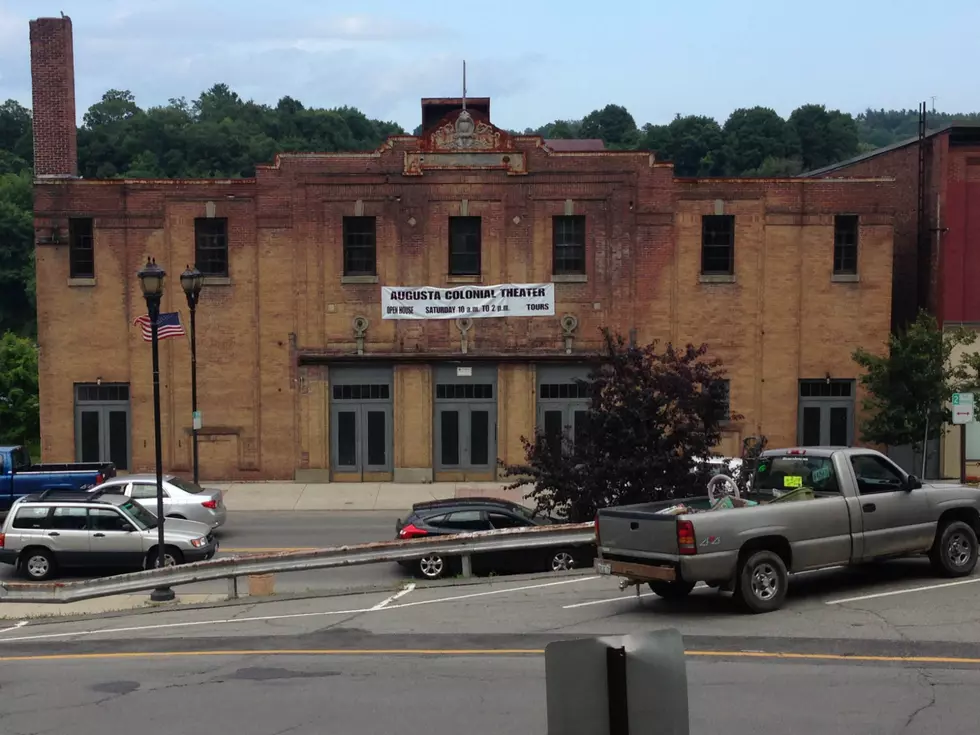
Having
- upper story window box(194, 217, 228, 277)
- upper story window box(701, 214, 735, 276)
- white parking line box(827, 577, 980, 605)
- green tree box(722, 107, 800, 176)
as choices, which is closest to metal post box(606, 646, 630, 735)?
white parking line box(827, 577, 980, 605)

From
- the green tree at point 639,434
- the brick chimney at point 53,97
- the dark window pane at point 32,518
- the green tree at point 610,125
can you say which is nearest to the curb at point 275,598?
the green tree at point 639,434

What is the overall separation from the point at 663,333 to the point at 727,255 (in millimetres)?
3109

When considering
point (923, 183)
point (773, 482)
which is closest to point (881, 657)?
point (773, 482)

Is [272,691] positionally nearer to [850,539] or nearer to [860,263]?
[850,539]

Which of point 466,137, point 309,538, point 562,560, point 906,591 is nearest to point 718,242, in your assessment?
point 466,137

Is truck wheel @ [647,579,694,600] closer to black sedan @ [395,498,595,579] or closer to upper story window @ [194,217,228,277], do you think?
black sedan @ [395,498,595,579]

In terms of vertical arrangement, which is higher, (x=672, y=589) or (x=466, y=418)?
(x=466, y=418)

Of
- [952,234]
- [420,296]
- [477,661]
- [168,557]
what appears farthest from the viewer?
[420,296]

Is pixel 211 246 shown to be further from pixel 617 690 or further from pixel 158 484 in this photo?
pixel 617 690

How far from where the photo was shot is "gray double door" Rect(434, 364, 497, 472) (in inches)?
1314

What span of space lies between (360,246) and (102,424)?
9645 millimetres

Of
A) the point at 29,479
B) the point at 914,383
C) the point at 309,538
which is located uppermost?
the point at 914,383

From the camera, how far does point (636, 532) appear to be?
12656 millimetres

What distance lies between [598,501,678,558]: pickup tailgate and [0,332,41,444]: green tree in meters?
37.2
